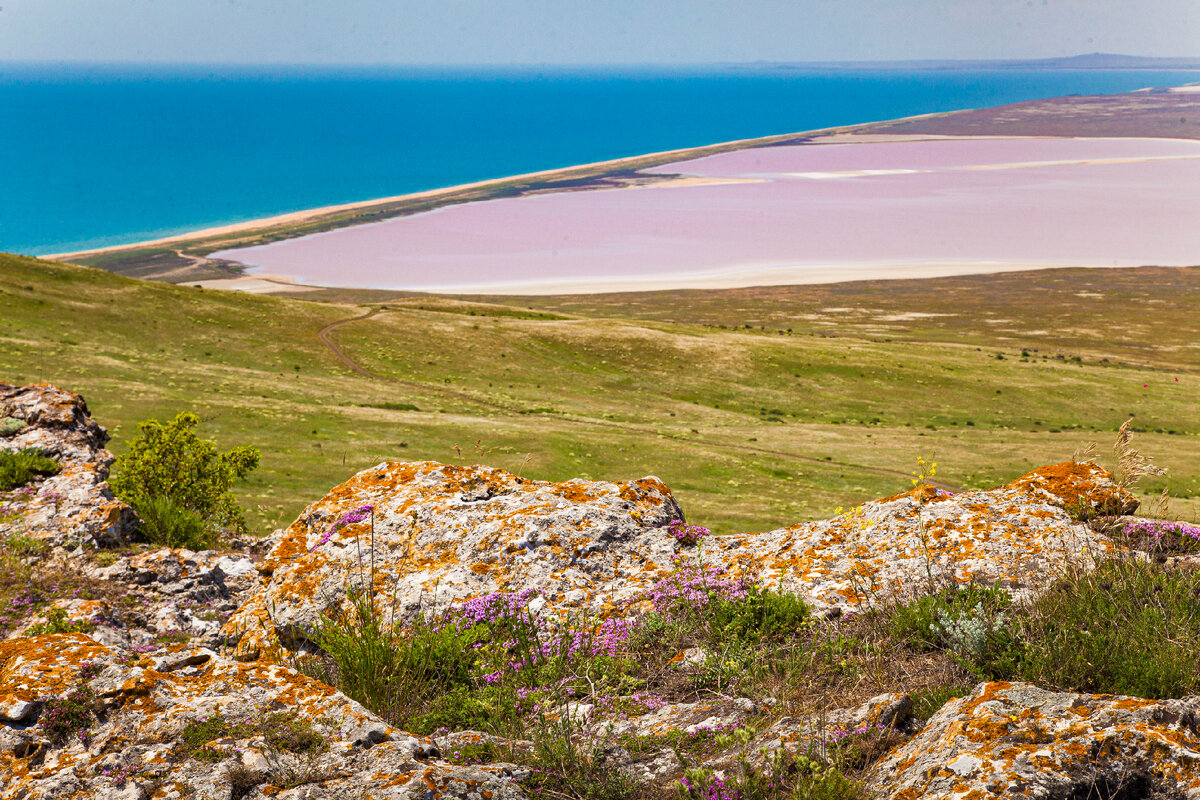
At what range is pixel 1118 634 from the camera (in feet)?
16.6

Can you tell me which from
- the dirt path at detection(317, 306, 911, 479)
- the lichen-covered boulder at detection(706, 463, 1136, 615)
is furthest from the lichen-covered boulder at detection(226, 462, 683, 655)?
the dirt path at detection(317, 306, 911, 479)

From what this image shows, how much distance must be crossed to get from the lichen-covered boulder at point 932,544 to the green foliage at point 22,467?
1169 cm

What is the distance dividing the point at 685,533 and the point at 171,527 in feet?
30.2

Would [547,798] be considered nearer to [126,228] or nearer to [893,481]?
[893,481]

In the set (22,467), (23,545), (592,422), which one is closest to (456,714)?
(23,545)

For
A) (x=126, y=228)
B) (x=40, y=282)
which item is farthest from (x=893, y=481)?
(x=126, y=228)

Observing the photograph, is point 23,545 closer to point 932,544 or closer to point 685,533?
point 685,533

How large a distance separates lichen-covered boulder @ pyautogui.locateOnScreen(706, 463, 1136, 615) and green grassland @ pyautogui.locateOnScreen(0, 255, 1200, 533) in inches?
606

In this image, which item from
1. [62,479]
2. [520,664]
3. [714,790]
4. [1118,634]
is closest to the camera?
[714,790]

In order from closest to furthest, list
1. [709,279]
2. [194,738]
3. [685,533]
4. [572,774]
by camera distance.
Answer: [572,774] < [194,738] < [685,533] < [709,279]

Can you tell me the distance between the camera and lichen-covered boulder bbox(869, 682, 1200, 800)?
3973 mm

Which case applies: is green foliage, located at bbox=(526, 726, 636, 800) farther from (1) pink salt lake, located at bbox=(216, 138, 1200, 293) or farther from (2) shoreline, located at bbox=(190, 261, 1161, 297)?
(1) pink salt lake, located at bbox=(216, 138, 1200, 293)

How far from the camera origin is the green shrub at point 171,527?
1287cm

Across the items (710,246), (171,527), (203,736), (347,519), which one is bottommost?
(171,527)
